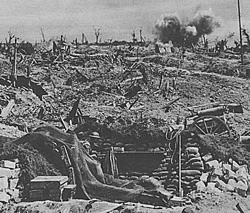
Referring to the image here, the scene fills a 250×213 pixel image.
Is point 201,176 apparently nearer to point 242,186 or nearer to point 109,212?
point 242,186

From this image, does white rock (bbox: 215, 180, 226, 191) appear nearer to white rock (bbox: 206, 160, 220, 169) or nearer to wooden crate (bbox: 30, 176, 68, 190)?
white rock (bbox: 206, 160, 220, 169)

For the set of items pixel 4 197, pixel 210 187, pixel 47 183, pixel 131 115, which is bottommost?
pixel 210 187

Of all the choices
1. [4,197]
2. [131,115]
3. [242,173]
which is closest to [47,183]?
[4,197]

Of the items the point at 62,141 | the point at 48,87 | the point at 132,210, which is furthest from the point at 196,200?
the point at 48,87

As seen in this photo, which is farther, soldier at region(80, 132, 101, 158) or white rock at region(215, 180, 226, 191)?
soldier at region(80, 132, 101, 158)

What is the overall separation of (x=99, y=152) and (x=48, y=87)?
38.1ft

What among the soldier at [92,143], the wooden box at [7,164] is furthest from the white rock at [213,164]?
the wooden box at [7,164]

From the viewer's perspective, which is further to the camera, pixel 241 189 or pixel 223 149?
pixel 223 149

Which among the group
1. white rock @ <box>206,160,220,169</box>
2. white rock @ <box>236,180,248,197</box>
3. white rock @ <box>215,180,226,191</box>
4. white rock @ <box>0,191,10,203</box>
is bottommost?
white rock @ <box>236,180,248,197</box>

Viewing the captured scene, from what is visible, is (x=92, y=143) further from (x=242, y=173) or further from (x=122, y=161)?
(x=242, y=173)

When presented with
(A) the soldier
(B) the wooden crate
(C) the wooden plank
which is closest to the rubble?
(C) the wooden plank

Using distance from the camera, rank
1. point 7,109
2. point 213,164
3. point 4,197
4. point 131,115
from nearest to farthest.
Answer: point 4,197, point 213,164, point 7,109, point 131,115

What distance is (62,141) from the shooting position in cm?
967

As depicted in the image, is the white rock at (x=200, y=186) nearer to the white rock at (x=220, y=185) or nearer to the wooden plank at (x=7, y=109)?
the white rock at (x=220, y=185)
